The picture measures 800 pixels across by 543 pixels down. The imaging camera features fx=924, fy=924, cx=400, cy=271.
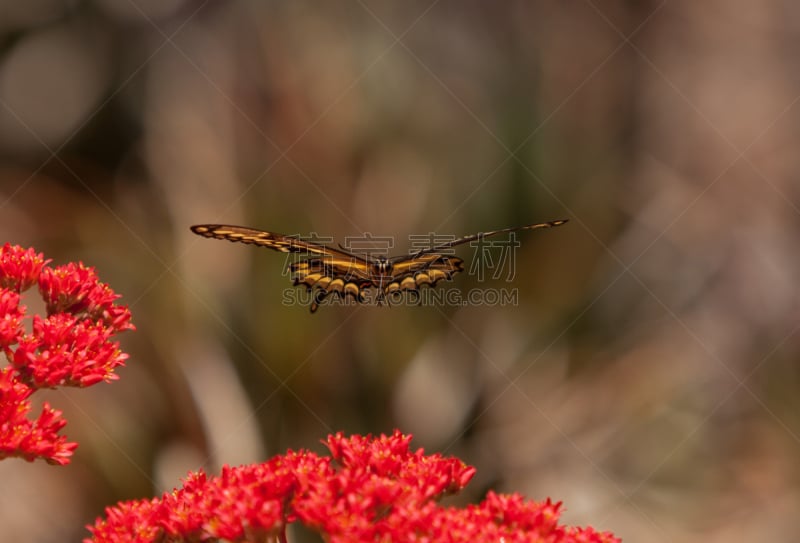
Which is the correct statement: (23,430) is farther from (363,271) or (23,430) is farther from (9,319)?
(363,271)

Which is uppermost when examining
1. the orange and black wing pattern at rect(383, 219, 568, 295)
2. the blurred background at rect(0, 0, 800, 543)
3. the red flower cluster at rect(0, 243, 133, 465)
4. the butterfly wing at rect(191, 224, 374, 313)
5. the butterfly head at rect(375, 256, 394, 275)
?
Answer: the blurred background at rect(0, 0, 800, 543)

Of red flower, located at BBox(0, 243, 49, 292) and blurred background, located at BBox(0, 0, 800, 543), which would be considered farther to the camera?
blurred background, located at BBox(0, 0, 800, 543)

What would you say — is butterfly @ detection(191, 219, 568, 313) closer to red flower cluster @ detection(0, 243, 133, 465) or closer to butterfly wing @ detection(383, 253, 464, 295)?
butterfly wing @ detection(383, 253, 464, 295)

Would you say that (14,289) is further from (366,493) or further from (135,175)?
(135,175)

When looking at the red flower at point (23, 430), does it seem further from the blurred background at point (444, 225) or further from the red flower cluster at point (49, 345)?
the blurred background at point (444, 225)

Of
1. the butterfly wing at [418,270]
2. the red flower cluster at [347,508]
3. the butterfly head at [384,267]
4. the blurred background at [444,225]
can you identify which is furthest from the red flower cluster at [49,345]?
the blurred background at [444,225]

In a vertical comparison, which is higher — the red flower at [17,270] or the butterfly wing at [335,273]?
the butterfly wing at [335,273]

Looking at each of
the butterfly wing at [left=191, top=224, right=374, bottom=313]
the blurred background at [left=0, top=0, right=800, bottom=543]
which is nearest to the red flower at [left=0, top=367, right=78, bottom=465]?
the butterfly wing at [left=191, top=224, right=374, bottom=313]

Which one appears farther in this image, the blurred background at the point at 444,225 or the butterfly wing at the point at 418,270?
the blurred background at the point at 444,225
